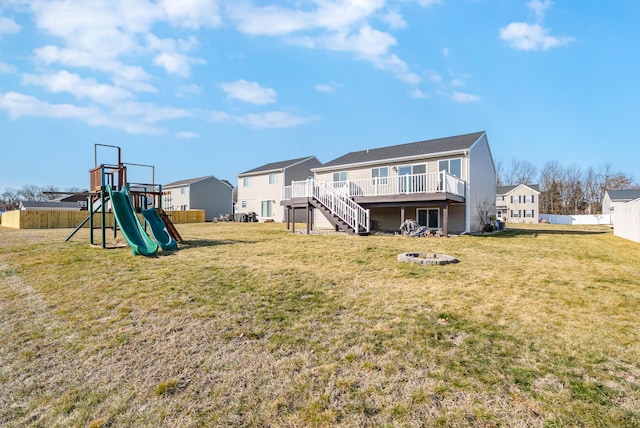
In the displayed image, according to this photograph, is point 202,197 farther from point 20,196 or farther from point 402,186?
point 20,196

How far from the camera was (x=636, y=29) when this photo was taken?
12641 mm

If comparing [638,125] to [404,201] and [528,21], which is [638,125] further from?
[404,201]

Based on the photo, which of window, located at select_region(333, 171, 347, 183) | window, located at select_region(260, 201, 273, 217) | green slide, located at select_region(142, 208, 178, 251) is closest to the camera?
green slide, located at select_region(142, 208, 178, 251)

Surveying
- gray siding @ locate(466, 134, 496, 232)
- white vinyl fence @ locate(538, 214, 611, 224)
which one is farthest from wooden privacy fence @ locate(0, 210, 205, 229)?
white vinyl fence @ locate(538, 214, 611, 224)

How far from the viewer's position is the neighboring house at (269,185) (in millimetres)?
29844

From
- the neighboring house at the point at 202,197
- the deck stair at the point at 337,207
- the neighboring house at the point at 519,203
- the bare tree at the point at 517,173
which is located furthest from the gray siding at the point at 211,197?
the bare tree at the point at 517,173

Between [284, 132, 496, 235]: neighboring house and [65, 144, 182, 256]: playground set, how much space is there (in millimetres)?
7123

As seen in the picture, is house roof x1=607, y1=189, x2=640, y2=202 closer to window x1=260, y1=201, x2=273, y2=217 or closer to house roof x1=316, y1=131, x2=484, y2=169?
house roof x1=316, y1=131, x2=484, y2=169

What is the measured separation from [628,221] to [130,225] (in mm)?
22205

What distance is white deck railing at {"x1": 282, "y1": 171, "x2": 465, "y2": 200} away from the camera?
47.9 ft

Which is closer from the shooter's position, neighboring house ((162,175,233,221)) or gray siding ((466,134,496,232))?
gray siding ((466,134,496,232))

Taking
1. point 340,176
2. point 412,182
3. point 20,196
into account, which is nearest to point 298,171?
point 340,176

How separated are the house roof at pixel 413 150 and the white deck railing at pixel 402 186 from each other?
6.20 ft

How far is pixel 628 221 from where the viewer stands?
15844mm
